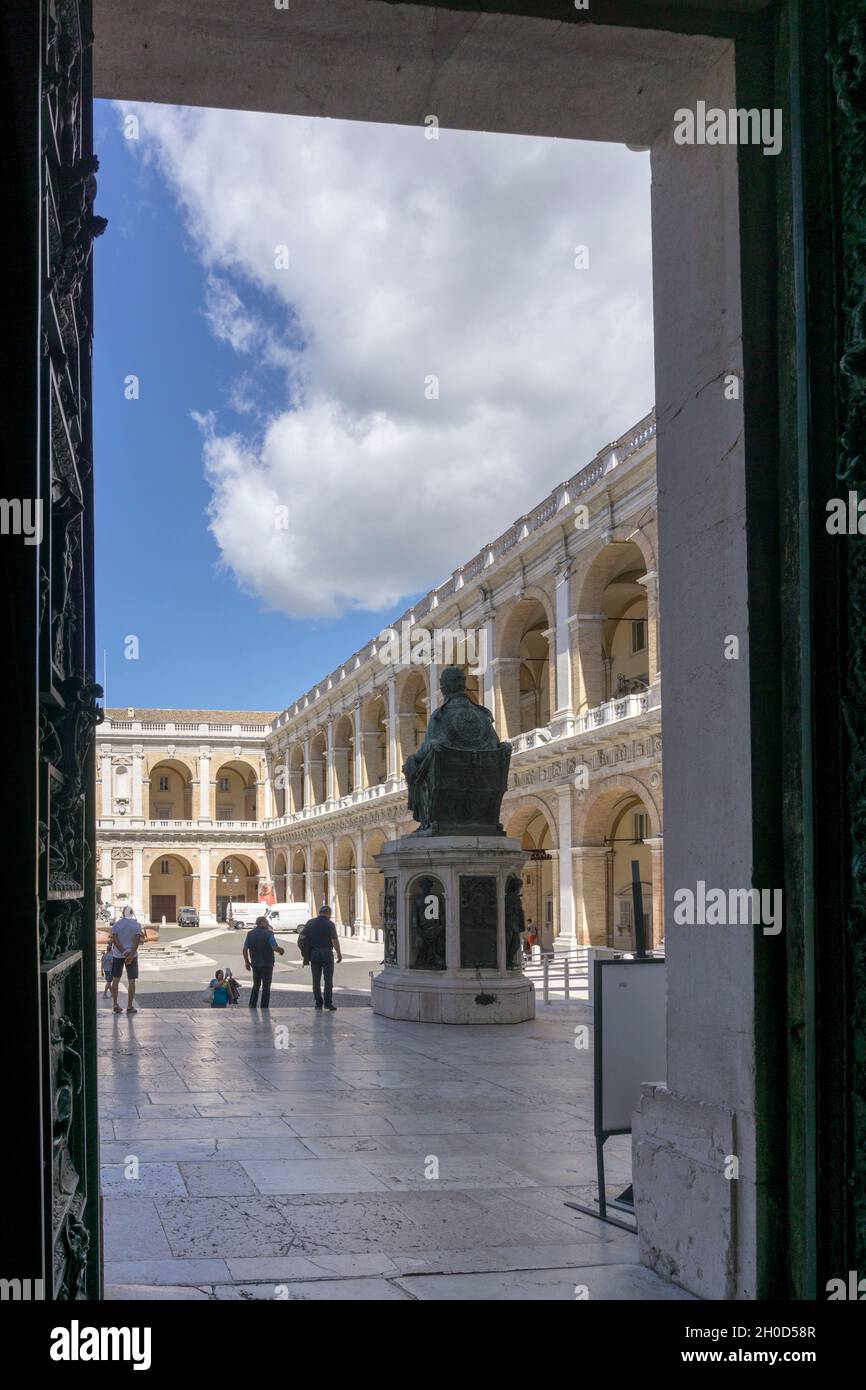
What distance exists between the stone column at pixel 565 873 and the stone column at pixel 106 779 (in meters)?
44.0

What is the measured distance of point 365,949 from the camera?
40.6 metres

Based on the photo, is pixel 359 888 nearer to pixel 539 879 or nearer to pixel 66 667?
pixel 539 879

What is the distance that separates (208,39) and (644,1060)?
13.3 ft

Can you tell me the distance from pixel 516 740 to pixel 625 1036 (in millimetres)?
29137

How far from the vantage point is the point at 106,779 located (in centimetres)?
7050

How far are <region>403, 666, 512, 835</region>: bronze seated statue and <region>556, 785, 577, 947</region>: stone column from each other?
1736 cm

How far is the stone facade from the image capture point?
93.9ft

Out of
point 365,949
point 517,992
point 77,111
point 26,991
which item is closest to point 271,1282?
point 26,991

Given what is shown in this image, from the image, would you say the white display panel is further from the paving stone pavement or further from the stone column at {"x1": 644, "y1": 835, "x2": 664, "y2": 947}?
the stone column at {"x1": 644, "y1": 835, "x2": 664, "y2": 947}

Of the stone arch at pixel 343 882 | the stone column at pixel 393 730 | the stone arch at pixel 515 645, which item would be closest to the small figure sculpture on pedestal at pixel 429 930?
the stone arch at pixel 515 645

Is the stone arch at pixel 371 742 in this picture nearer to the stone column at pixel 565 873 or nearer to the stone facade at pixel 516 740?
the stone facade at pixel 516 740

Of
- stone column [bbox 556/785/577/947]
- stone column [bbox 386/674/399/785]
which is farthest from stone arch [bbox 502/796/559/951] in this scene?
stone column [bbox 386/674/399/785]

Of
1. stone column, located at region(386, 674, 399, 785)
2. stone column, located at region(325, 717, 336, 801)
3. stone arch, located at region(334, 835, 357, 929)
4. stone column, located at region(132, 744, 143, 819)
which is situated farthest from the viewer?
stone column, located at region(132, 744, 143, 819)

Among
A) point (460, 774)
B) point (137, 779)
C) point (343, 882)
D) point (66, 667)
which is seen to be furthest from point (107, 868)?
point (66, 667)
